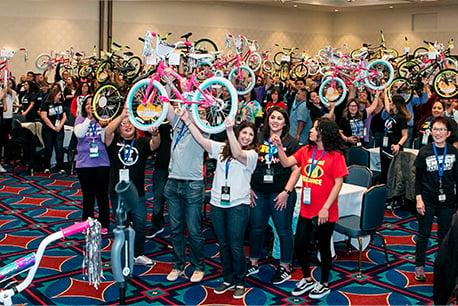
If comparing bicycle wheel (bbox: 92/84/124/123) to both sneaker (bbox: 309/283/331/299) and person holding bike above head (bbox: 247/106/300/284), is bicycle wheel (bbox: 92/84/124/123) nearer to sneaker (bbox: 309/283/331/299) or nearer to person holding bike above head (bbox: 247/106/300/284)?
person holding bike above head (bbox: 247/106/300/284)

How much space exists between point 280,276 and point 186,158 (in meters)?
1.23

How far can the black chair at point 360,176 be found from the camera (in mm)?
5582

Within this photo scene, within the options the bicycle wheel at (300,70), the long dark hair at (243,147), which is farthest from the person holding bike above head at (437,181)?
the bicycle wheel at (300,70)

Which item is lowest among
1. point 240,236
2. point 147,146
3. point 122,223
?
point 240,236

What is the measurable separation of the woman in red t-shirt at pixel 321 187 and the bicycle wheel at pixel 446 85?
4.21m

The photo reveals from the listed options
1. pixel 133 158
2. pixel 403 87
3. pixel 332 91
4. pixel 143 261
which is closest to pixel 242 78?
pixel 332 91

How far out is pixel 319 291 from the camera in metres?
4.34

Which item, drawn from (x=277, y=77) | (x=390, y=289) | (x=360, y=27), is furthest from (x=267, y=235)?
(x=360, y=27)

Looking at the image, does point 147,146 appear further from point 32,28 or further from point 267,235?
point 32,28

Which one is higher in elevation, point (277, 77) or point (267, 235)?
point (277, 77)

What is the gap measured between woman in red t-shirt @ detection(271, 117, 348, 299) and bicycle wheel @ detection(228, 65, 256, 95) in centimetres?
379

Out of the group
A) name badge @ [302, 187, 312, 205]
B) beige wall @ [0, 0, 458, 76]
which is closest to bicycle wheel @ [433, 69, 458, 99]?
name badge @ [302, 187, 312, 205]

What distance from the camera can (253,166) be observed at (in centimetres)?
418

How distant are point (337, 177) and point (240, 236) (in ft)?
2.74
